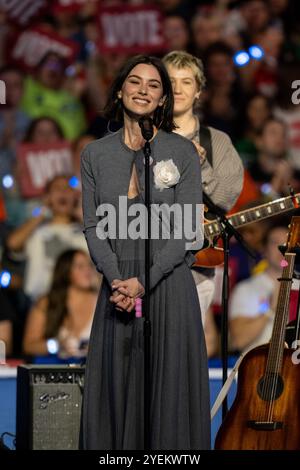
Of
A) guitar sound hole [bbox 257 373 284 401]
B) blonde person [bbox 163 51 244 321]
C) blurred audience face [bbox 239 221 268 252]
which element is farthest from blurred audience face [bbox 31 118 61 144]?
guitar sound hole [bbox 257 373 284 401]

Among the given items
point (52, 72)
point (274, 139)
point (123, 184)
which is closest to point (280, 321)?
point (123, 184)

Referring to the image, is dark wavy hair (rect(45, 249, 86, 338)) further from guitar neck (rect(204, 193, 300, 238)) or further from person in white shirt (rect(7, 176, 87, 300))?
guitar neck (rect(204, 193, 300, 238))

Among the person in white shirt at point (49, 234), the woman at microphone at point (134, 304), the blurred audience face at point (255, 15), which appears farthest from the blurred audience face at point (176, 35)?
the woman at microphone at point (134, 304)

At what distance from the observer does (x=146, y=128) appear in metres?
5.03

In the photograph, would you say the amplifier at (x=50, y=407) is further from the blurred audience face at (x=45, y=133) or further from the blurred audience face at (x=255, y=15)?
the blurred audience face at (x=255, y=15)

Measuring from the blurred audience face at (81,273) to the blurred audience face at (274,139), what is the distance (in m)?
1.78

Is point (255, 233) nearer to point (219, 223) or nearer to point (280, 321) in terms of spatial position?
point (219, 223)

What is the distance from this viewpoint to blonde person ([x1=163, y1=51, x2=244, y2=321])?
6.27m

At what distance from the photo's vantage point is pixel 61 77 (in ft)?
32.4

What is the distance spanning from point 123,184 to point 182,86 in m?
1.25

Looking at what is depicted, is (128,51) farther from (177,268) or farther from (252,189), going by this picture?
(177,268)

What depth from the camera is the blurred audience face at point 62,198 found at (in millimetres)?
9195

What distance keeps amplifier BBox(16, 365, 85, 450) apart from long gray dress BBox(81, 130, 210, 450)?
777 mm
